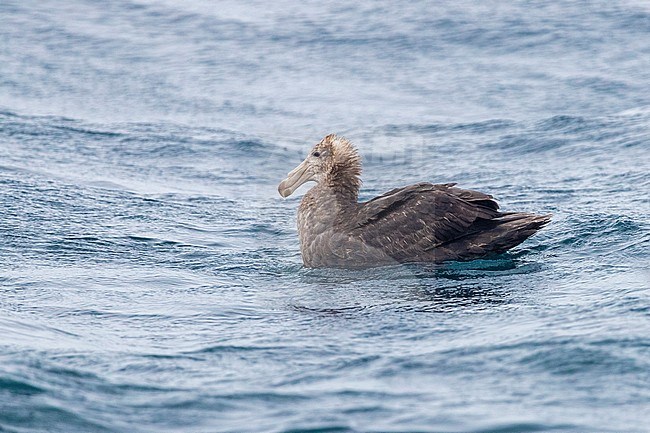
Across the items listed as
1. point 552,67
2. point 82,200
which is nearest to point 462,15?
point 552,67

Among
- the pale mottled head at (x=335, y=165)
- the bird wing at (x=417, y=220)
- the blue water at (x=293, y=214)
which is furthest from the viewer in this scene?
the pale mottled head at (x=335, y=165)

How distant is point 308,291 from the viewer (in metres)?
9.95

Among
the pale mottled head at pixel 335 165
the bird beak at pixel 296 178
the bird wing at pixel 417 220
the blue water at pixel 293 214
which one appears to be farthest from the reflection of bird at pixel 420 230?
the bird beak at pixel 296 178

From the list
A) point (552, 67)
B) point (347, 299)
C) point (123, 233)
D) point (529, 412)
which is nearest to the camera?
point (529, 412)

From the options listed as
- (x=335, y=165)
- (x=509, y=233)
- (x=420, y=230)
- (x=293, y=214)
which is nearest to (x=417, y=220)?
(x=420, y=230)

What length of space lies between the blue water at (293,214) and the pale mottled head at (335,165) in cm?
84

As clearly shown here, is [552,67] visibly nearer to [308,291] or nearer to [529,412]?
[308,291]

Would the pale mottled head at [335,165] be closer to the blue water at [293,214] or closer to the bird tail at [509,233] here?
the blue water at [293,214]

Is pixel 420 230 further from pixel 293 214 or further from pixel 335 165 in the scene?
pixel 293 214

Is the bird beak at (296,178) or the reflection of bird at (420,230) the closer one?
the reflection of bird at (420,230)

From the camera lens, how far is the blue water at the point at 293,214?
7.35 metres

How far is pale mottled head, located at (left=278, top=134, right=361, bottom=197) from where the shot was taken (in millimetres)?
11422

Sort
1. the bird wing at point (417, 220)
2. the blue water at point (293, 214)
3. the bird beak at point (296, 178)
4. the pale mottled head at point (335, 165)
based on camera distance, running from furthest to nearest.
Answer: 1. the bird beak at point (296, 178)
2. the pale mottled head at point (335, 165)
3. the bird wing at point (417, 220)
4. the blue water at point (293, 214)

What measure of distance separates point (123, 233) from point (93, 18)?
1155cm
